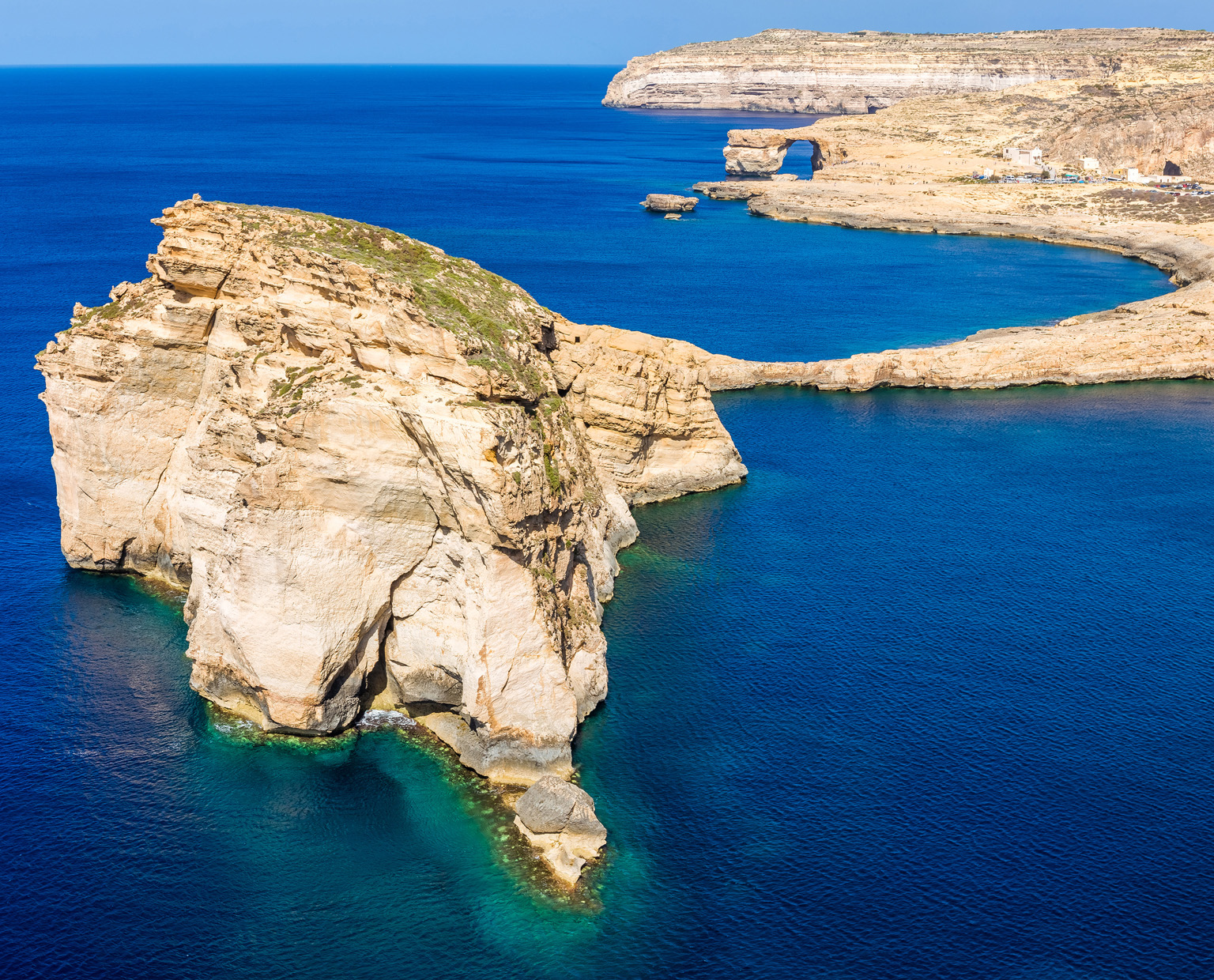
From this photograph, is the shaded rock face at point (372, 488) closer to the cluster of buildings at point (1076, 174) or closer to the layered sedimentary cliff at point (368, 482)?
the layered sedimentary cliff at point (368, 482)

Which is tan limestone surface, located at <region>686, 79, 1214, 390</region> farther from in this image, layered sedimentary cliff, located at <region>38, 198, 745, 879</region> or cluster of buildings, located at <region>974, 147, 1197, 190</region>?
layered sedimentary cliff, located at <region>38, 198, 745, 879</region>

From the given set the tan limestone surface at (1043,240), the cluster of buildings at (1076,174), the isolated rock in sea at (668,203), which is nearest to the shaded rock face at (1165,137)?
the tan limestone surface at (1043,240)

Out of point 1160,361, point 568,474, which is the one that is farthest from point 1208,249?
point 568,474

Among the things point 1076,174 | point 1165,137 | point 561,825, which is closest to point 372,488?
point 561,825

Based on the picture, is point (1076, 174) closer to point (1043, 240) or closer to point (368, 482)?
point (1043, 240)

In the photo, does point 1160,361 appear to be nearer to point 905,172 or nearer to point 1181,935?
point 1181,935

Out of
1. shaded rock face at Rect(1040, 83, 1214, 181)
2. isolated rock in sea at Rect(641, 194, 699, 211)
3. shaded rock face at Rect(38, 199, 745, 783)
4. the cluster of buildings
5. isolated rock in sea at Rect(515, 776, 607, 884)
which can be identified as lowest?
isolated rock in sea at Rect(515, 776, 607, 884)

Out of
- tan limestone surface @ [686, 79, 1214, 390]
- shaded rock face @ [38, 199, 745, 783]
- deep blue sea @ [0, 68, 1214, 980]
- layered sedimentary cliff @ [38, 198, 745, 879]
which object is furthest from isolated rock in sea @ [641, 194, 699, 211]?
shaded rock face @ [38, 199, 745, 783]
